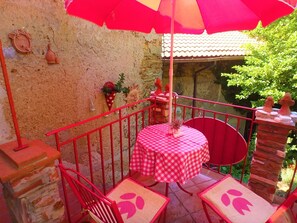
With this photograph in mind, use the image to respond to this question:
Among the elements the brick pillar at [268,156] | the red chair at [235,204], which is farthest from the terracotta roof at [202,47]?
the red chair at [235,204]

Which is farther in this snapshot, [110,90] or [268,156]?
[110,90]

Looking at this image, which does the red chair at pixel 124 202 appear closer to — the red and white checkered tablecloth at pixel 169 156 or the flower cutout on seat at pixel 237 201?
the red and white checkered tablecloth at pixel 169 156

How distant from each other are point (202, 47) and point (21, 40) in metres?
5.24

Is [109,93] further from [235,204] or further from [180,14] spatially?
[235,204]

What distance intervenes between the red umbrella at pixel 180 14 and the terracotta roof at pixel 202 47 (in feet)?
9.85

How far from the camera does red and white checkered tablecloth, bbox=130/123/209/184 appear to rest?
1878 mm

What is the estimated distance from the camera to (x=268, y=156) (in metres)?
2.35

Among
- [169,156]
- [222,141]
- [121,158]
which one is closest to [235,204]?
[169,156]

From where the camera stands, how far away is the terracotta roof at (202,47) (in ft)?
19.5

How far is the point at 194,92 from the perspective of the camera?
730cm

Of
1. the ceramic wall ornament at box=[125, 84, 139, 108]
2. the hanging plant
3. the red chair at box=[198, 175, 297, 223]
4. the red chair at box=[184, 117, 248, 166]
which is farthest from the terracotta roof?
the red chair at box=[198, 175, 297, 223]

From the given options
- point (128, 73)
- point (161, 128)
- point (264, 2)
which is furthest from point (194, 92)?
point (264, 2)

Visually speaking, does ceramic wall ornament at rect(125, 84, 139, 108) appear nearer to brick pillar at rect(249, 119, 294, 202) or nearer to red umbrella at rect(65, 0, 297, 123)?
red umbrella at rect(65, 0, 297, 123)

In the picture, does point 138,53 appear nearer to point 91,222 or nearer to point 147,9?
point 147,9
